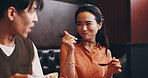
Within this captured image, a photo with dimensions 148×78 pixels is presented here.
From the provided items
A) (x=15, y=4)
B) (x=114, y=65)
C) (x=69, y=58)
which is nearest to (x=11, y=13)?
(x=15, y=4)

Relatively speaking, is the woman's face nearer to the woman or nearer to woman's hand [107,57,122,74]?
the woman

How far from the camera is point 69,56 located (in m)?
1.55

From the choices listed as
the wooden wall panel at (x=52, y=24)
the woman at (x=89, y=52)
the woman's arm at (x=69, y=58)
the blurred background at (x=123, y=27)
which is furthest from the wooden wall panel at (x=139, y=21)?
the woman's arm at (x=69, y=58)

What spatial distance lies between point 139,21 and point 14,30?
2.45m

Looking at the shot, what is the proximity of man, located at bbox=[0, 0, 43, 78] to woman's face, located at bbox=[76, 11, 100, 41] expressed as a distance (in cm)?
66

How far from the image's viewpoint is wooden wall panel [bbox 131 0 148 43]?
119 inches

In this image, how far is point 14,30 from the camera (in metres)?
1.08

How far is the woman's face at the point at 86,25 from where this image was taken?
69.5 inches

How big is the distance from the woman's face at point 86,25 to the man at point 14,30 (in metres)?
0.66

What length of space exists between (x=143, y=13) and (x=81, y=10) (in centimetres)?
165

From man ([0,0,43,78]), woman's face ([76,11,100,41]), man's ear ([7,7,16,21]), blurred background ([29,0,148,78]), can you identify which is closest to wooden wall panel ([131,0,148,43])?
blurred background ([29,0,148,78])

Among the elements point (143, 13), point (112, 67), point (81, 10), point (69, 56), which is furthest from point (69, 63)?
point (143, 13)

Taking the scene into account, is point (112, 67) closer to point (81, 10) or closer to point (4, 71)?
point (81, 10)

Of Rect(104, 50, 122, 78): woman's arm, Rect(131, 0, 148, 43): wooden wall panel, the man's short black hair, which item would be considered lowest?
Rect(104, 50, 122, 78): woman's arm
